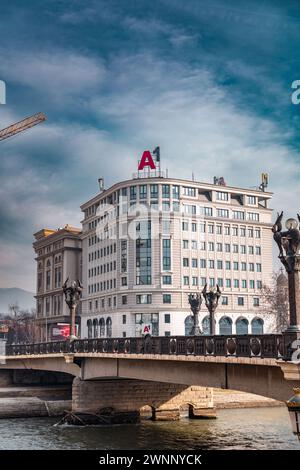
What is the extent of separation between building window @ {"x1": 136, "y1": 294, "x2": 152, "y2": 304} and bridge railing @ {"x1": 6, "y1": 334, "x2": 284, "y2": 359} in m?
47.0

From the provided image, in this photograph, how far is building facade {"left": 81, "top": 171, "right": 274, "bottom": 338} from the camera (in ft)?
303

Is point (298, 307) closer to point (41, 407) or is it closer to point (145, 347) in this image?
point (145, 347)

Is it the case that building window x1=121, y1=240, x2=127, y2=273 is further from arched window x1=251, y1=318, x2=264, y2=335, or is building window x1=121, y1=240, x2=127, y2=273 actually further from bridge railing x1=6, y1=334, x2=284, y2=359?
bridge railing x1=6, y1=334, x2=284, y2=359

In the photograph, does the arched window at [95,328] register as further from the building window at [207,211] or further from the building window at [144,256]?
the building window at [207,211]

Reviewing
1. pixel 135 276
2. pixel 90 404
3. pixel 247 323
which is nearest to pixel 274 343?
pixel 90 404

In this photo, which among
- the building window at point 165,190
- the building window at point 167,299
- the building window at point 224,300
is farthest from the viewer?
the building window at point 224,300

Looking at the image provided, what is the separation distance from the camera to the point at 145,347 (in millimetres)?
32594

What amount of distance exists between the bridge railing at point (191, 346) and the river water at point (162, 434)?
4843 millimetres

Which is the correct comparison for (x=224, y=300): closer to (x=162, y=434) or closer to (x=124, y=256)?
(x=124, y=256)

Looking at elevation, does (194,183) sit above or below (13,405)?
above

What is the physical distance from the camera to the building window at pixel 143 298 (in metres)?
92.4

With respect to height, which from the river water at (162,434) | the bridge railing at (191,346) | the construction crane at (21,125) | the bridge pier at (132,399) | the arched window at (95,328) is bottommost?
the river water at (162,434)

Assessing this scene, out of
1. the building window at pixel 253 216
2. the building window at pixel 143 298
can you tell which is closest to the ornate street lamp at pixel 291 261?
the building window at pixel 143 298
